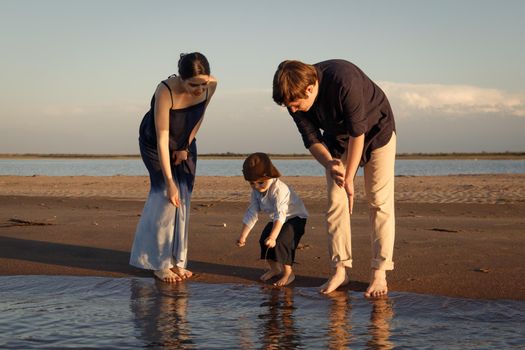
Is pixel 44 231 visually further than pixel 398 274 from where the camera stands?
Yes

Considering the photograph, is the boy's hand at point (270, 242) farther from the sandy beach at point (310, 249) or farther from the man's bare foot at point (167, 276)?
the man's bare foot at point (167, 276)

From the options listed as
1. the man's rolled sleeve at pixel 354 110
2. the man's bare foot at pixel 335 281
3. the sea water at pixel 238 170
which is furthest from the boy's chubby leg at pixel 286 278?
the sea water at pixel 238 170

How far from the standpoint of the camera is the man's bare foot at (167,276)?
5816mm

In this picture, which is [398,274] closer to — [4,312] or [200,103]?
[200,103]

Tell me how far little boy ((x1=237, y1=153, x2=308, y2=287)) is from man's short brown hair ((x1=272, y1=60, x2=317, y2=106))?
3.60 feet

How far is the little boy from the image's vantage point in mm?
5648

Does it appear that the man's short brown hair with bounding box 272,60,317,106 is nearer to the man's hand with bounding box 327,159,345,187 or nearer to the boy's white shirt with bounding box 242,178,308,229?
the man's hand with bounding box 327,159,345,187

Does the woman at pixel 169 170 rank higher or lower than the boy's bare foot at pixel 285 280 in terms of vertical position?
higher

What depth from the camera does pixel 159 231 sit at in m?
5.99

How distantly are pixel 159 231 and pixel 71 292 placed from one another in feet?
2.94

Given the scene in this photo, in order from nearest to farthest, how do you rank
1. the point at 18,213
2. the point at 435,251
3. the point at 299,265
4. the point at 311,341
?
the point at 311,341 → the point at 299,265 → the point at 435,251 → the point at 18,213

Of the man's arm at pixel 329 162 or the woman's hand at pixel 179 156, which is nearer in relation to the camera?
the man's arm at pixel 329 162

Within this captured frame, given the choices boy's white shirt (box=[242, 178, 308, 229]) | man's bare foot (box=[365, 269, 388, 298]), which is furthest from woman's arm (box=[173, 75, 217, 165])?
man's bare foot (box=[365, 269, 388, 298])

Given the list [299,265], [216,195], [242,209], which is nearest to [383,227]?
[299,265]
